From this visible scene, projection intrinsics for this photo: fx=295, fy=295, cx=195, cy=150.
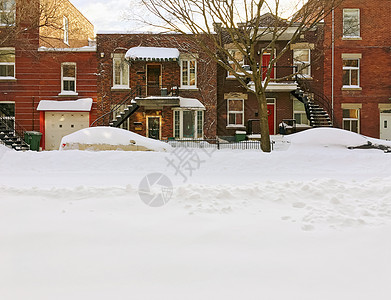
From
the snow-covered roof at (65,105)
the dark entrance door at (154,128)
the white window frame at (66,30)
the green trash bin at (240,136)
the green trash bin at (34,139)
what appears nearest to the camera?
the green trash bin at (34,139)

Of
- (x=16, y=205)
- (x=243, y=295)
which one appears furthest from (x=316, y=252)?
(x=16, y=205)

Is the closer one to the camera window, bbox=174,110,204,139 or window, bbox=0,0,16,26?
window, bbox=0,0,16,26

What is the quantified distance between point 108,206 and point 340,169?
8215 millimetres

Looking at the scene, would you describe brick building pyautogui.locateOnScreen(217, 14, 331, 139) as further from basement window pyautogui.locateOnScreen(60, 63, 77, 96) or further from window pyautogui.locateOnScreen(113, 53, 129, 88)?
basement window pyautogui.locateOnScreen(60, 63, 77, 96)

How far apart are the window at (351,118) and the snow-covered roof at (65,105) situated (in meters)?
19.2

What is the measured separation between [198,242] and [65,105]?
19901 mm

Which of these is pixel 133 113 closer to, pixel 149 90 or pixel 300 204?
pixel 149 90

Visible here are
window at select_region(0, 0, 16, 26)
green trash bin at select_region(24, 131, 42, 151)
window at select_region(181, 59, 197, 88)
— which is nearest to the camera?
window at select_region(0, 0, 16, 26)

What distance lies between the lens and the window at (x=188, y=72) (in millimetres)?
22453

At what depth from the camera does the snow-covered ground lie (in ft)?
10.2

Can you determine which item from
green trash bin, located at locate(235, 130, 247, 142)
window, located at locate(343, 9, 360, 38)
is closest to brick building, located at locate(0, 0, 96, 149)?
green trash bin, located at locate(235, 130, 247, 142)

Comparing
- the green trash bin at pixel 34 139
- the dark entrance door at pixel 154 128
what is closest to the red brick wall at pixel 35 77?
the green trash bin at pixel 34 139

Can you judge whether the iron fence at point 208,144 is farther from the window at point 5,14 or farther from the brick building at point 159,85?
the window at point 5,14

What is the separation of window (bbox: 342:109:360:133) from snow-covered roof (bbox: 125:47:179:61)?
533 inches
